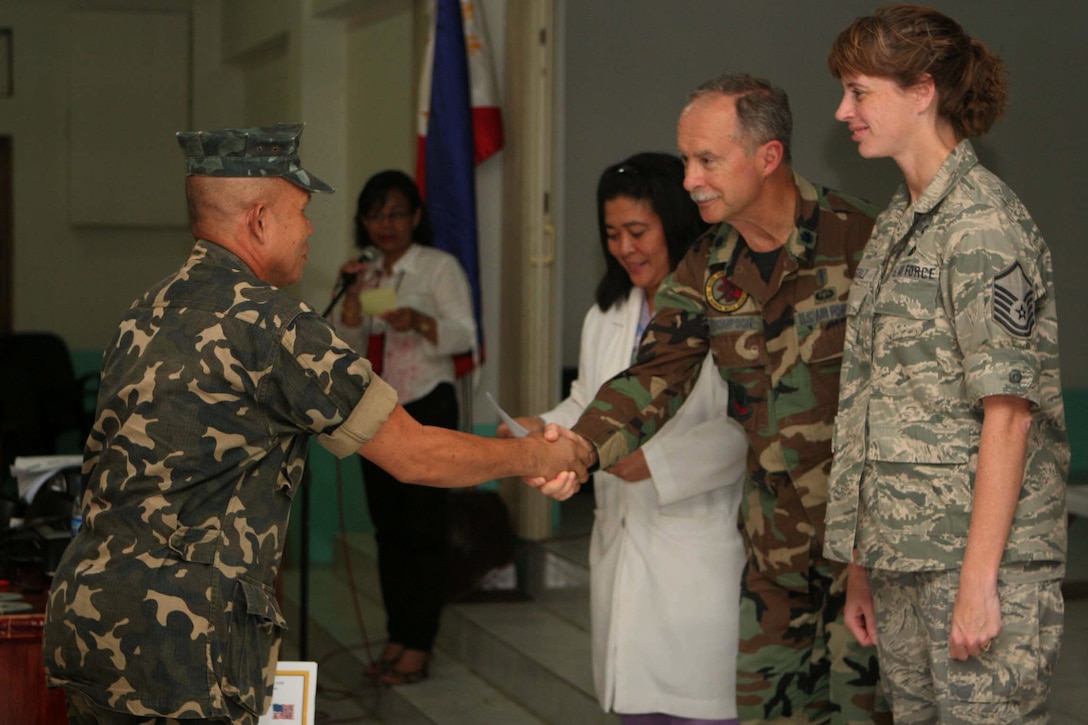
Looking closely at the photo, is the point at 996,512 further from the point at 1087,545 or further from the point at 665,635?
the point at 1087,545

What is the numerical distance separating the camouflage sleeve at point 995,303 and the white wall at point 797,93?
525cm

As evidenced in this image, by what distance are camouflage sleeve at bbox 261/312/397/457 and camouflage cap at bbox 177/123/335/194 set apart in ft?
0.76

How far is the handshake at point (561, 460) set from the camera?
252cm

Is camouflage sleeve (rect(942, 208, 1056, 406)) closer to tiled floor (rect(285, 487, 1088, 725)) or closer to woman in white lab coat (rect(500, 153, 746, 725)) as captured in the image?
woman in white lab coat (rect(500, 153, 746, 725))

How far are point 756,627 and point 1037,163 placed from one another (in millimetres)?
5488

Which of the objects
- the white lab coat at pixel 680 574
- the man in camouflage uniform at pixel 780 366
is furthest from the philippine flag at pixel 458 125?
the man in camouflage uniform at pixel 780 366

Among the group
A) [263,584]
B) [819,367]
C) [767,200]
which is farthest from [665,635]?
[263,584]

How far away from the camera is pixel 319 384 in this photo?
1785 mm

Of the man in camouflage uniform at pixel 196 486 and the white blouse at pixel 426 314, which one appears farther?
the white blouse at pixel 426 314

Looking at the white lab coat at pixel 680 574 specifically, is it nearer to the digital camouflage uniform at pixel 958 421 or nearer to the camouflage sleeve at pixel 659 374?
the camouflage sleeve at pixel 659 374

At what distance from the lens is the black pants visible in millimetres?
4562

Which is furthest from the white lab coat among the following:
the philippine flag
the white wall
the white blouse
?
the white wall

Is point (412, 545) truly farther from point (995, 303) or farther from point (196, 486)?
point (995, 303)

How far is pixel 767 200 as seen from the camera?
8.11 ft
